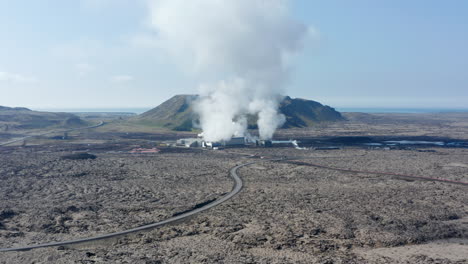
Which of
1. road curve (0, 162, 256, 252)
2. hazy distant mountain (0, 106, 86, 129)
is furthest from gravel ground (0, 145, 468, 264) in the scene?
hazy distant mountain (0, 106, 86, 129)

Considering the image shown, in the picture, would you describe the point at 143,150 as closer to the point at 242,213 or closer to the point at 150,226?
the point at 242,213

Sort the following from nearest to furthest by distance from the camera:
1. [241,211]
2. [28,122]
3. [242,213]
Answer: [242,213], [241,211], [28,122]

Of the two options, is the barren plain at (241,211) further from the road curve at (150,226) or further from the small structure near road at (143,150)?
the small structure near road at (143,150)

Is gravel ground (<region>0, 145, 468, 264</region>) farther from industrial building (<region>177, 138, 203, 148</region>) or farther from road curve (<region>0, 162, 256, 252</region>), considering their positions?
industrial building (<region>177, 138, 203, 148</region>)

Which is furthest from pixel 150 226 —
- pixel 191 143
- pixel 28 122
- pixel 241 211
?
pixel 28 122

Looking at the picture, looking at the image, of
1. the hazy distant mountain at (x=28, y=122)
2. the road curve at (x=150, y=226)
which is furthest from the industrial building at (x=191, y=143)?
the hazy distant mountain at (x=28, y=122)

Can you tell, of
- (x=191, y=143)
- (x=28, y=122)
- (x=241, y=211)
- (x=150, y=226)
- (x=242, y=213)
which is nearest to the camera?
(x=150, y=226)

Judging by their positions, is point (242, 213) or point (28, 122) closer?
point (242, 213)
